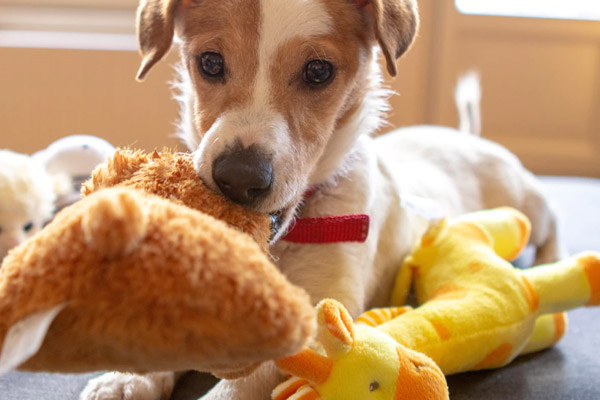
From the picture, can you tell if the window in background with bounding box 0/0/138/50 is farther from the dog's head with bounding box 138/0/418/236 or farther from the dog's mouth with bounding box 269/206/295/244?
the dog's mouth with bounding box 269/206/295/244

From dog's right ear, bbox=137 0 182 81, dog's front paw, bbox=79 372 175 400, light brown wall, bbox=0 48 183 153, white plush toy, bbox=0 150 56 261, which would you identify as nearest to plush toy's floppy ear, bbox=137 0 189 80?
dog's right ear, bbox=137 0 182 81

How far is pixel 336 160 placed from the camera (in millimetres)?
1461

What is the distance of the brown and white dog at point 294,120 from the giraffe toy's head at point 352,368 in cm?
24

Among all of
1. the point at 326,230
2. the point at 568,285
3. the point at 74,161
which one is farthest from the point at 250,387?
the point at 74,161

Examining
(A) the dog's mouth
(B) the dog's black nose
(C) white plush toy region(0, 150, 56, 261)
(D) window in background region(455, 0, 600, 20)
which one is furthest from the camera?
(D) window in background region(455, 0, 600, 20)

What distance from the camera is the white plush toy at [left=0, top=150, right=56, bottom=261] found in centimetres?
171

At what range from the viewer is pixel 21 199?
1750mm

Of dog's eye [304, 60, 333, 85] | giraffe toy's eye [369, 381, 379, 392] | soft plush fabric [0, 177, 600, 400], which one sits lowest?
soft plush fabric [0, 177, 600, 400]

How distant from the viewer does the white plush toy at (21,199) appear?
1.71m

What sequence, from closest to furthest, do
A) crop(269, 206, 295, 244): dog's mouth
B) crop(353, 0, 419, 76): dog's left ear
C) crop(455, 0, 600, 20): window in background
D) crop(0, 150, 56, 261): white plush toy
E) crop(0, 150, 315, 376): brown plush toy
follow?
crop(0, 150, 315, 376): brown plush toy
crop(269, 206, 295, 244): dog's mouth
crop(353, 0, 419, 76): dog's left ear
crop(0, 150, 56, 261): white plush toy
crop(455, 0, 600, 20): window in background

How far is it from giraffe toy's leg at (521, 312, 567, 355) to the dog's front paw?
91 cm

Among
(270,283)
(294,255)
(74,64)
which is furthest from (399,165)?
(74,64)

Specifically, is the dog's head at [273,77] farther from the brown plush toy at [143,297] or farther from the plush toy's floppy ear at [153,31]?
the brown plush toy at [143,297]

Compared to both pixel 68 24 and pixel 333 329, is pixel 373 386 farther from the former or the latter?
pixel 68 24
